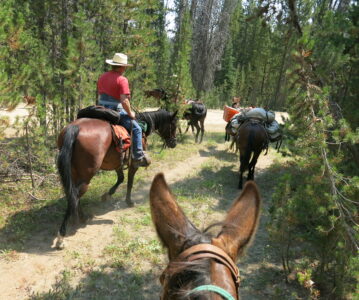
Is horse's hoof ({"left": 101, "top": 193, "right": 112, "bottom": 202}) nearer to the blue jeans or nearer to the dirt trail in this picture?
the dirt trail

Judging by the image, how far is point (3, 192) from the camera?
220 inches

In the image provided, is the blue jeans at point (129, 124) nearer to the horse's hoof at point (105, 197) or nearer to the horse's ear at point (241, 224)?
the horse's hoof at point (105, 197)

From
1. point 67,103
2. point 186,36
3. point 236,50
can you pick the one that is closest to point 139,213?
point 67,103

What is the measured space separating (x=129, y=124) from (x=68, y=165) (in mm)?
1633

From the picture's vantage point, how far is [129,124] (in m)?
5.48

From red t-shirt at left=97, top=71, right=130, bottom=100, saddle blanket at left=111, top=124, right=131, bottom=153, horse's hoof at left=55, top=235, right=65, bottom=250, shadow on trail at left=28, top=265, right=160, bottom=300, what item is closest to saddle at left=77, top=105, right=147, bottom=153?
saddle blanket at left=111, top=124, right=131, bottom=153

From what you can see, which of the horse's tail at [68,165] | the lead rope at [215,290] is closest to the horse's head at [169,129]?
the horse's tail at [68,165]

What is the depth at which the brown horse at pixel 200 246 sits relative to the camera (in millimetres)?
1111

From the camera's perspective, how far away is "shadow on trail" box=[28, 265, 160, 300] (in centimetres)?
343

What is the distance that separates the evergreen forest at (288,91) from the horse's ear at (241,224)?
1390 millimetres

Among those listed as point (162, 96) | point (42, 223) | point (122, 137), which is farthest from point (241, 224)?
point (162, 96)

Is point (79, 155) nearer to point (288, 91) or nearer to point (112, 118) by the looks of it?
point (112, 118)

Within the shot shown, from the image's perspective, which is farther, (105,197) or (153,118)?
(153,118)

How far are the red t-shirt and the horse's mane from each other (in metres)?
1.07
